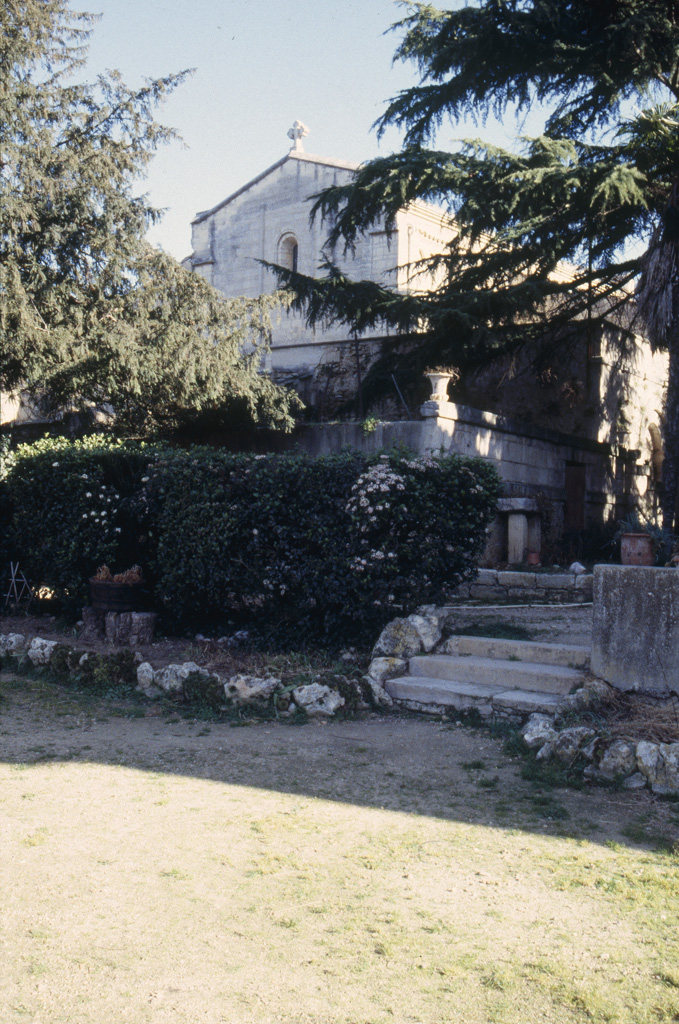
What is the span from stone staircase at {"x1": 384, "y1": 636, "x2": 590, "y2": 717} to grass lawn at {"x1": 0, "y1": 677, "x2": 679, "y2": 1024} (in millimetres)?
448

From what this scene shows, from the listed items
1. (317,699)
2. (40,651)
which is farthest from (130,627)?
(317,699)

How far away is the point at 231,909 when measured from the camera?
3.28 metres

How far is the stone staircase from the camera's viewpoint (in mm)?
6020

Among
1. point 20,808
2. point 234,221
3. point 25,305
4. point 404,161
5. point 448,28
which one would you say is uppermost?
point 234,221

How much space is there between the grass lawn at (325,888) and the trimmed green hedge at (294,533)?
193cm

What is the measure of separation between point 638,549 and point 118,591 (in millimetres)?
5274

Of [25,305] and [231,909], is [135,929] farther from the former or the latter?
[25,305]

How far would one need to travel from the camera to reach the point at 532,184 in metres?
10.8

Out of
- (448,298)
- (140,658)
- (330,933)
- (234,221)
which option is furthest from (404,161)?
(234,221)

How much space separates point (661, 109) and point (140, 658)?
31.6ft

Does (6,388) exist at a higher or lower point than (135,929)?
higher

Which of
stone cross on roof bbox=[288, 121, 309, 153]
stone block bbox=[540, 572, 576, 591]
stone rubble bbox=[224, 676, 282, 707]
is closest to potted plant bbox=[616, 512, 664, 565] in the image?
stone rubble bbox=[224, 676, 282, 707]

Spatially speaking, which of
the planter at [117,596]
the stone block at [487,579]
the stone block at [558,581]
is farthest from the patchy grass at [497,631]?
the planter at [117,596]

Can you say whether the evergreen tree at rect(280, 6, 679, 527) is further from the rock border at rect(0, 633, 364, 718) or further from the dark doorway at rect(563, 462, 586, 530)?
the rock border at rect(0, 633, 364, 718)
